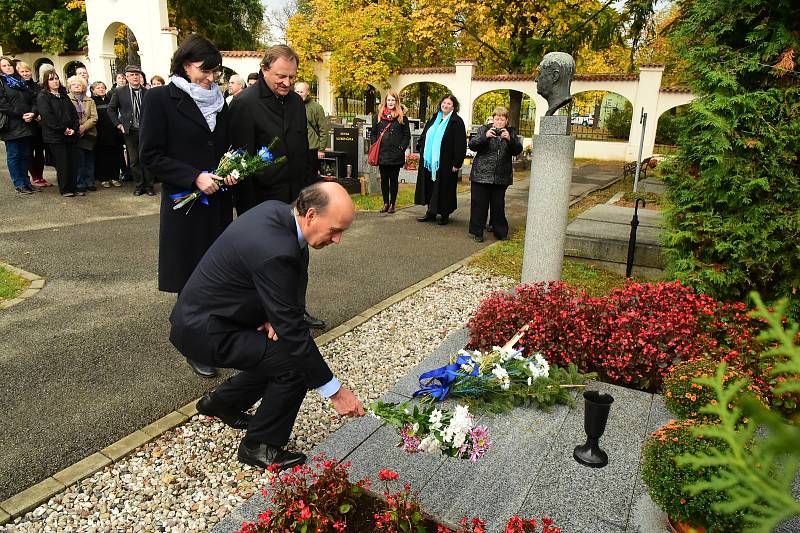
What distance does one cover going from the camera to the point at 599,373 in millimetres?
4223

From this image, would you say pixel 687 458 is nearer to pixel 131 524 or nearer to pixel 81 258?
pixel 131 524

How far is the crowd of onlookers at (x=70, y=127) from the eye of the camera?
938 cm

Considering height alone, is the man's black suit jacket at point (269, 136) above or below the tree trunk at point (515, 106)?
below

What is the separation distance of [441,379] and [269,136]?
2.29 meters

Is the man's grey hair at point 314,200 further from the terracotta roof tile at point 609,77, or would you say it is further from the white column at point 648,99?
Answer: the terracotta roof tile at point 609,77

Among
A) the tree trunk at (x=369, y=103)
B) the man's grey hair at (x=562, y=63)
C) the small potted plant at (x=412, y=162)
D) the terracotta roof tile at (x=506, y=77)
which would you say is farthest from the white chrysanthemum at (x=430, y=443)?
the tree trunk at (x=369, y=103)

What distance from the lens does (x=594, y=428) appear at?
2.96 metres

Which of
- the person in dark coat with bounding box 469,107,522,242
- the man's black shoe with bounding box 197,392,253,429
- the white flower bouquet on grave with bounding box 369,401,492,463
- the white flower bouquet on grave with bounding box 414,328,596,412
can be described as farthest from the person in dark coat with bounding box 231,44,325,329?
the person in dark coat with bounding box 469,107,522,242

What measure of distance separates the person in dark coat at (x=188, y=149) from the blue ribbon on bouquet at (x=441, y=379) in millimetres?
1551

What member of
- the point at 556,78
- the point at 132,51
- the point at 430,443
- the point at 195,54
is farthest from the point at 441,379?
the point at 132,51

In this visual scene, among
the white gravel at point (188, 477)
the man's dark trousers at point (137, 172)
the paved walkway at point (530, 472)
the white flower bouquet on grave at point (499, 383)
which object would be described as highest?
the man's dark trousers at point (137, 172)

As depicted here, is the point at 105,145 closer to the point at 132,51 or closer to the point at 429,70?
the point at 429,70

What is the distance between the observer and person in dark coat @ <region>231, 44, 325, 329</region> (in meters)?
4.36

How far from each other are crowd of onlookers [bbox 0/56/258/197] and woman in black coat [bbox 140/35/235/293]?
475 cm
